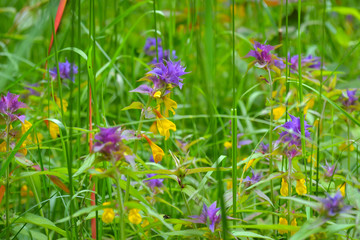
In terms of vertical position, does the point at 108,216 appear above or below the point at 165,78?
below

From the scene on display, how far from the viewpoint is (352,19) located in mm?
3352

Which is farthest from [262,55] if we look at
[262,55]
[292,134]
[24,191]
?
[24,191]

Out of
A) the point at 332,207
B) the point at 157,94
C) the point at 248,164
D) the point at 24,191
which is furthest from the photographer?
the point at 24,191

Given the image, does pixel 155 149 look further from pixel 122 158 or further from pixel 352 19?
pixel 352 19

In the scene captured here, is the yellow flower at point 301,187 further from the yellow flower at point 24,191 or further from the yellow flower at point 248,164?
the yellow flower at point 24,191

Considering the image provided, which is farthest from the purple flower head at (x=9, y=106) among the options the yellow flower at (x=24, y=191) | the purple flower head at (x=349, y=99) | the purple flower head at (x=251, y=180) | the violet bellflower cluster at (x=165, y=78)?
the purple flower head at (x=349, y=99)

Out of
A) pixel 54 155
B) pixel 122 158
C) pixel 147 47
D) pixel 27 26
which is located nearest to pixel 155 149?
pixel 122 158

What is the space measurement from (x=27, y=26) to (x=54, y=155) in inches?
33.1

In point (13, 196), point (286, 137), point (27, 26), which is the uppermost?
point (27, 26)

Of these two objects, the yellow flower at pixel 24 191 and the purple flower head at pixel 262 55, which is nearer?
the purple flower head at pixel 262 55

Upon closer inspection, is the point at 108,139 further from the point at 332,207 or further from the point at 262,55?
the point at 262,55

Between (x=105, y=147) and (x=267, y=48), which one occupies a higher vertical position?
(x=267, y=48)

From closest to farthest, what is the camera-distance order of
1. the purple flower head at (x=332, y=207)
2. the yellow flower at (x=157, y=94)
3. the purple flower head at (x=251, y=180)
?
1. the purple flower head at (x=332, y=207)
2. the yellow flower at (x=157, y=94)
3. the purple flower head at (x=251, y=180)

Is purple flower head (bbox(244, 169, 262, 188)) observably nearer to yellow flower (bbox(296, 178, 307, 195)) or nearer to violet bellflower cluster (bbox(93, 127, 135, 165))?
yellow flower (bbox(296, 178, 307, 195))
